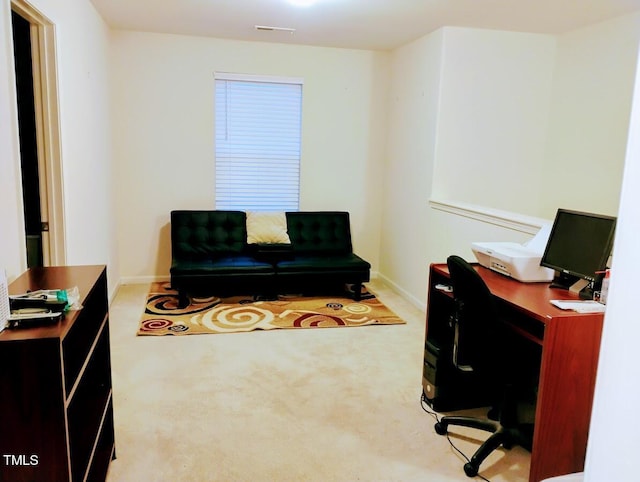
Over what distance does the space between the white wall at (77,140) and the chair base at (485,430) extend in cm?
213

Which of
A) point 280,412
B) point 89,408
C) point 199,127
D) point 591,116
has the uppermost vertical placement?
point 591,116

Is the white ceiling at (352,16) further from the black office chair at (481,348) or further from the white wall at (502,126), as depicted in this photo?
the black office chair at (481,348)

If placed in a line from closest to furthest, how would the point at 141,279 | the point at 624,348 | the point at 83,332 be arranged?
the point at 624,348
the point at 83,332
the point at 141,279

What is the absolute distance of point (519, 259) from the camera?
2420 mm

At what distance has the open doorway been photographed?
2.72 metres

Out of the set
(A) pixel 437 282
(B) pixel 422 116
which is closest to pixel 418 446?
(A) pixel 437 282

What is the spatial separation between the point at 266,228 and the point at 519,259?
298cm

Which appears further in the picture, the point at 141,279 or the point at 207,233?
the point at 141,279

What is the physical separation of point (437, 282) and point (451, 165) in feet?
6.18

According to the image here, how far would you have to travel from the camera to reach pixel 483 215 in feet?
11.8

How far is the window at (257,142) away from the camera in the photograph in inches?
199

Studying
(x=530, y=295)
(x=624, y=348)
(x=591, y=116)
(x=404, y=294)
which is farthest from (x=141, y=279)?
(x=624, y=348)

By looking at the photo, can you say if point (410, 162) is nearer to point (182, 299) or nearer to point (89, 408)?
point (182, 299)

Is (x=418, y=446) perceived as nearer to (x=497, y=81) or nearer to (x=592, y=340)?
(x=592, y=340)
